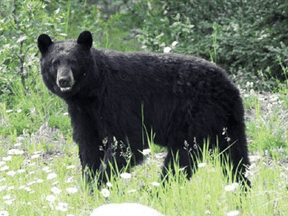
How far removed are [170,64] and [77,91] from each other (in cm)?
88

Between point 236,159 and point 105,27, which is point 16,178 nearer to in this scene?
point 236,159

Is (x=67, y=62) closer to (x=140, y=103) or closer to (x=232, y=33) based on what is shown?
(x=140, y=103)

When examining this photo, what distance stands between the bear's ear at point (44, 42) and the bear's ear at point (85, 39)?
0.27m

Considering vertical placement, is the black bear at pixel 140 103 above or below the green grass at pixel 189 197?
above

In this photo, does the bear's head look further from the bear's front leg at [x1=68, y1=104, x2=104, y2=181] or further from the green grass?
the green grass

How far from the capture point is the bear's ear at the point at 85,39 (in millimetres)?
4801

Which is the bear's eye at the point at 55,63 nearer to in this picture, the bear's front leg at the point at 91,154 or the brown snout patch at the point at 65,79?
the brown snout patch at the point at 65,79

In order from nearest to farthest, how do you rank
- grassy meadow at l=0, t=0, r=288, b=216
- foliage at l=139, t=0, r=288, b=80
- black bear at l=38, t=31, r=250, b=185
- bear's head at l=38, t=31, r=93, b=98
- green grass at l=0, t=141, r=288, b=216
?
green grass at l=0, t=141, r=288, b=216, grassy meadow at l=0, t=0, r=288, b=216, bear's head at l=38, t=31, r=93, b=98, black bear at l=38, t=31, r=250, b=185, foliage at l=139, t=0, r=288, b=80

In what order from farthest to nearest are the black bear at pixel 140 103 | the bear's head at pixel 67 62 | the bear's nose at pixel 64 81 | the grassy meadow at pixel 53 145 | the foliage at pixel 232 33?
the foliage at pixel 232 33, the black bear at pixel 140 103, the bear's head at pixel 67 62, the bear's nose at pixel 64 81, the grassy meadow at pixel 53 145

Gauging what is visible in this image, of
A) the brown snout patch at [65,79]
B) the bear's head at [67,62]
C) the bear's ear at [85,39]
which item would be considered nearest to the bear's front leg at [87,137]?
the bear's head at [67,62]

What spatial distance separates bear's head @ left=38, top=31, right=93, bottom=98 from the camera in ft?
15.2

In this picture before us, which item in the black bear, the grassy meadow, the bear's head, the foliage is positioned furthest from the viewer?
the foliage

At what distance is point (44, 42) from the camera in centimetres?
487

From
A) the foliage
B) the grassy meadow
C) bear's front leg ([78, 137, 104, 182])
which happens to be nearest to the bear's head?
bear's front leg ([78, 137, 104, 182])
